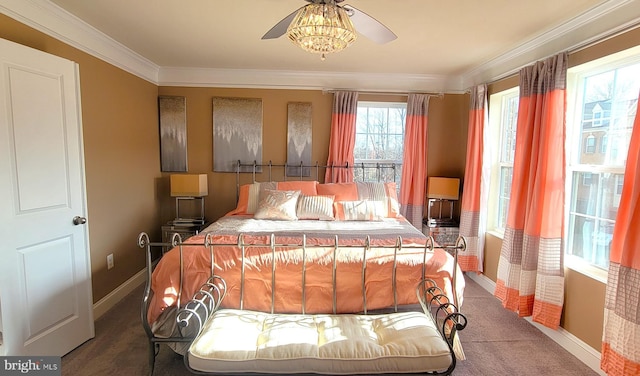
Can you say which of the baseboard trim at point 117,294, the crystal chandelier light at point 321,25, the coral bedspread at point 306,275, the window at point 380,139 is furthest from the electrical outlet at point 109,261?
the window at point 380,139

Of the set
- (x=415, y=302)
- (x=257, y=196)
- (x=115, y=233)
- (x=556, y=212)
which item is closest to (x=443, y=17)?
(x=556, y=212)

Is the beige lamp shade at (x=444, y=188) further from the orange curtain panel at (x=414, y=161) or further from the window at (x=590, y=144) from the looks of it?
the window at (x=590, y=144)

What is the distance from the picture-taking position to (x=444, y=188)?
154 inches

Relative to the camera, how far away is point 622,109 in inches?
85.4

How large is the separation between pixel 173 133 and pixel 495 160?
3839 mm

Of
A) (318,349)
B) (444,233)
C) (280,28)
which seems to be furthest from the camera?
(444,233)

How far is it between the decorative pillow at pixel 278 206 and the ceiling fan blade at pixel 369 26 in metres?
1.86

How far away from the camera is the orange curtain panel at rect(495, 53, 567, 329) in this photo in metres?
2.40

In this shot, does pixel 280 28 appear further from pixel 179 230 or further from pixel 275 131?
pixel 179 230

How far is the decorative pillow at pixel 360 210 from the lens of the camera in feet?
10.8

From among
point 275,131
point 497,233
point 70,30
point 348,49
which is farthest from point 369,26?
point 497,233

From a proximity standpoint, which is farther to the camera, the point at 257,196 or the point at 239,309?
the point at 257,196

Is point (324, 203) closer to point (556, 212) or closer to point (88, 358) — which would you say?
point (556, 212)

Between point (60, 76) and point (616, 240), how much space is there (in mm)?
3647
